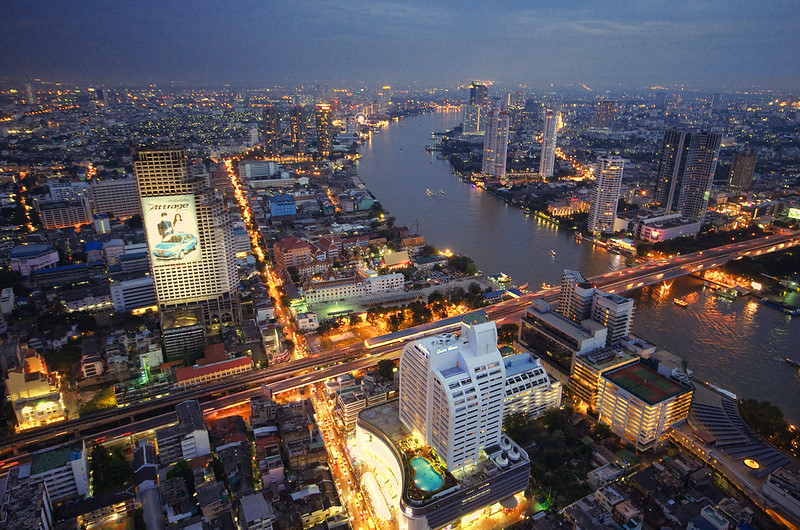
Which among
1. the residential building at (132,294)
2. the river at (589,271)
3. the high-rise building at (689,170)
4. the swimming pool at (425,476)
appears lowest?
the river at (589,271)

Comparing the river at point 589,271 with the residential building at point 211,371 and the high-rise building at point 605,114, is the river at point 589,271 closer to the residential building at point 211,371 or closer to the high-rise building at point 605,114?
the residential building at point 211,371

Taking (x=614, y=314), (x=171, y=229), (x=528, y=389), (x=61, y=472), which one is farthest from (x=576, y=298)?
(x=61, y=472)

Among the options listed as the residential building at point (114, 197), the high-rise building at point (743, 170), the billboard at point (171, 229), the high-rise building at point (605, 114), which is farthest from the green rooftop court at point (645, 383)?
the high-rise building at point (605, 114)

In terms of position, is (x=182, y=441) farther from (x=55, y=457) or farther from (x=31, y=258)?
(x=31, y=258)

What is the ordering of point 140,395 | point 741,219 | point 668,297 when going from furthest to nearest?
point 741,219 → point 668,297 → point 140,395

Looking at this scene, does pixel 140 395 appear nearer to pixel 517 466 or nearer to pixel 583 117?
pixel 517 466

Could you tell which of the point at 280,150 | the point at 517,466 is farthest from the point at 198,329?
the point at 280,150
